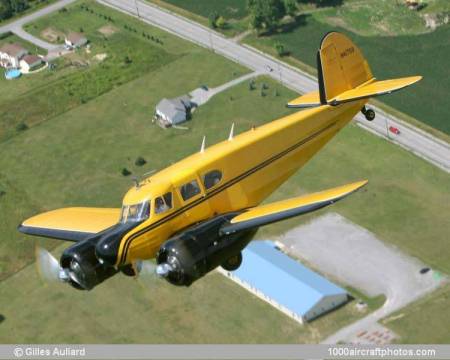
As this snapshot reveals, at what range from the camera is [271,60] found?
132000mm

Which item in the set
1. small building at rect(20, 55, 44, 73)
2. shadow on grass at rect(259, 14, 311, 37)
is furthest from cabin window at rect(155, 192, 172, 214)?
shadow on grass at rect(259, 14, 311, 37)

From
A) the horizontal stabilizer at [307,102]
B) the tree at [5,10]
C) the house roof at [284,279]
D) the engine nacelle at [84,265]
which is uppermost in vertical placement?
the horizontal stabilizer at [307,102]

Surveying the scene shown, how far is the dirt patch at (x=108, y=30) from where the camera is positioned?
471 feet

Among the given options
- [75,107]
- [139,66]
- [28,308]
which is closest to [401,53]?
[139,66]

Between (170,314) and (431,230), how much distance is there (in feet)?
88.2

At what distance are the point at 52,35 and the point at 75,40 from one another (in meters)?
6.92

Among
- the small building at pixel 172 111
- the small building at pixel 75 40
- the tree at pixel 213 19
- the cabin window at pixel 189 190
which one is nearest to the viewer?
the cabin window at pixel 189 190

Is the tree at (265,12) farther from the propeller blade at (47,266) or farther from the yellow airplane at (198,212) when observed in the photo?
the propeller blade at (47,266)

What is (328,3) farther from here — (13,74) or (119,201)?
(119,201)

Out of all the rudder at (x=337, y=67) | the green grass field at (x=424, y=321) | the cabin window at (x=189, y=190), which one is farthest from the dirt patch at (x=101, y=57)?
the cabin window at (x=189, y=190)

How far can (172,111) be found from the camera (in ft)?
389

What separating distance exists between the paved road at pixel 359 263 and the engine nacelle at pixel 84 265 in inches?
A: 1246

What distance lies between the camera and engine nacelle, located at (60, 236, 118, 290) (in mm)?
60531

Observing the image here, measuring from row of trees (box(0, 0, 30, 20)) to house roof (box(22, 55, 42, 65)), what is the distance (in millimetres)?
17880
